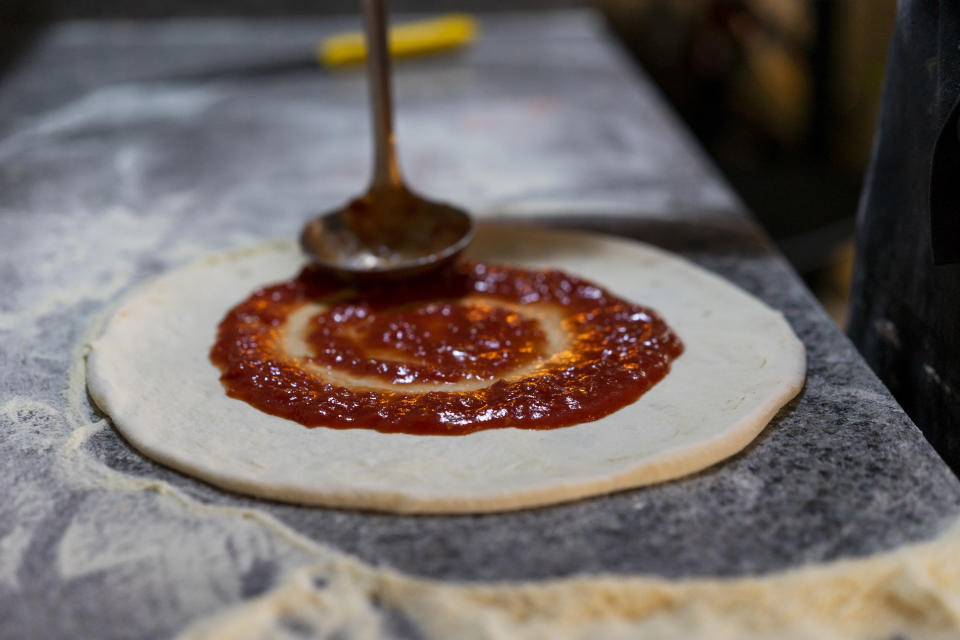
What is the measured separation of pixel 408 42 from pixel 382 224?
2028 millimetres

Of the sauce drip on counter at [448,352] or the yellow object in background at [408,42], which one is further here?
the yellow object in background at [408,42]

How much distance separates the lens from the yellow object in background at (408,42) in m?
3.45

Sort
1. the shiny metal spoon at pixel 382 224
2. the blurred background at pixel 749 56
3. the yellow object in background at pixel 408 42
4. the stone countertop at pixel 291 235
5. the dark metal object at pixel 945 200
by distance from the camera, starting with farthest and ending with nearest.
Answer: the blurred background at pixel 749 56, the yellow object in background at pixel 408 42, the shiny metal spoon at pixel 382 224, the dark metal object at pixel 945 200, the stone countertop at pixel 291 235

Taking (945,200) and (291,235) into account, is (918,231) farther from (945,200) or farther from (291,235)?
(291,235)

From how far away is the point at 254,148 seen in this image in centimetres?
270

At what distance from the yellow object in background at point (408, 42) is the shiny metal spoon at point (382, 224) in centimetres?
178

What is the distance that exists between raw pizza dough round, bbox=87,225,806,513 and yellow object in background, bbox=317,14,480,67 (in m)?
2.00

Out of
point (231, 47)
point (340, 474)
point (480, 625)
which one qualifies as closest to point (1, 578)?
point (340, 474)

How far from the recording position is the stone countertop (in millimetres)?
1002

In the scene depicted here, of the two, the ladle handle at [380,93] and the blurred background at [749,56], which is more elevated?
the ladle handle at [380,93]

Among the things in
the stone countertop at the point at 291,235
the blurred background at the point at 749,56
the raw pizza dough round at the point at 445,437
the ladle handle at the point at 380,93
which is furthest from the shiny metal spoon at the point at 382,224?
the blurred background at the point at 749,56

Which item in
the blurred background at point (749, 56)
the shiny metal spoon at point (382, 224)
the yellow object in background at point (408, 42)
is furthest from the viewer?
the blurred background at point (749, 56)

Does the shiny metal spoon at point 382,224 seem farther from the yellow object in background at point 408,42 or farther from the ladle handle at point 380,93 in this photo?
the yellow object in background at point 408,42

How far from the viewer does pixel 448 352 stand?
1.45 meters
